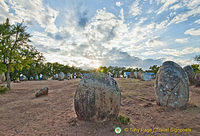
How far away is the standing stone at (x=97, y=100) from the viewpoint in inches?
144

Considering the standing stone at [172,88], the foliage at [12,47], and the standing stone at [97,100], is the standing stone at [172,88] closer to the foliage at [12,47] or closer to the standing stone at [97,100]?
the standing stone at [97,100]

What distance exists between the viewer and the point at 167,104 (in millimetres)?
5426

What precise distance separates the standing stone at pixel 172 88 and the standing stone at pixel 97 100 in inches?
127

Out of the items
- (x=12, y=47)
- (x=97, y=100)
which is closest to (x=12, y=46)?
(x=12, y=47)

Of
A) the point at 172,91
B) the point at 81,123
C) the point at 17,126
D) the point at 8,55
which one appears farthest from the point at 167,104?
the point at 8,55

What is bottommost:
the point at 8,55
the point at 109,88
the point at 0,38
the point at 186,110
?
the point at 186,110

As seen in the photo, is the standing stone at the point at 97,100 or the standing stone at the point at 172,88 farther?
the standing stone at the point at 172,88

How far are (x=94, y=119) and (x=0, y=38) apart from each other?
15028mm

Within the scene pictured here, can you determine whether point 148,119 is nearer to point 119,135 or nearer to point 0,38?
point 119,135

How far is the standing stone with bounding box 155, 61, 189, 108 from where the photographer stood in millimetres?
5293

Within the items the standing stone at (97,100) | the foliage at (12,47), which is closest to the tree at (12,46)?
the foliage at (12,47)

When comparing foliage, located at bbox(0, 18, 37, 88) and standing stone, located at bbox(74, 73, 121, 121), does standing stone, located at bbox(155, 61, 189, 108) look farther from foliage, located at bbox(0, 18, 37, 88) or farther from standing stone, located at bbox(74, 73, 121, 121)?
foliage, located at bbox(0, 18, 37, 88)

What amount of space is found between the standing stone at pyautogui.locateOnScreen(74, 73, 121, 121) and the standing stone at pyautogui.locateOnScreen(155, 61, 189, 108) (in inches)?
127

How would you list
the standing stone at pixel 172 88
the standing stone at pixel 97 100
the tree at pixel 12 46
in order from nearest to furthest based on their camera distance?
the standing stone at pixel 97 100 → the standing stone at pixel 172 88 → the tree at pixel 12 46
